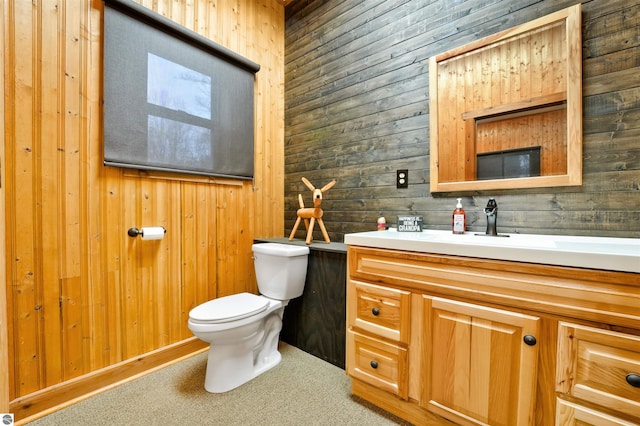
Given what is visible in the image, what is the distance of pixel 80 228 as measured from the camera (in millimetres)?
1537

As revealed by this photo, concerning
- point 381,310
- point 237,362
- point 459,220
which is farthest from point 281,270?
point 459,220

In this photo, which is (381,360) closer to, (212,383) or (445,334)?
(445,334)

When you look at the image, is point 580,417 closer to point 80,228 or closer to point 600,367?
point 600,367

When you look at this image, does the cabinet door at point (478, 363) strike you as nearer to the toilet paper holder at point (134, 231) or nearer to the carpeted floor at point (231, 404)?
the carpeted floor at point (231, 404)

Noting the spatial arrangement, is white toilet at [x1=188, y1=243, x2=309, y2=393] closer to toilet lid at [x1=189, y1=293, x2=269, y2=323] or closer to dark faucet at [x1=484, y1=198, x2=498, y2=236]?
toilet lid at [x1=189, y1=293, x2=269, y2=323]

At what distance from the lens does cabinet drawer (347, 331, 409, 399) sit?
1338 millimetres

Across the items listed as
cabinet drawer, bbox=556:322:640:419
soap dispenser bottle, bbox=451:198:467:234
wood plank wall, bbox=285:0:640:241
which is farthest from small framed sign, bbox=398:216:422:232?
cabinet drawer, bbox=556:322:640:419

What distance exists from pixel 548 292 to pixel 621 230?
2.10 ft

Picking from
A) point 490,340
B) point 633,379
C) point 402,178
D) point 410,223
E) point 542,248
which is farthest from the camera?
point 402,178

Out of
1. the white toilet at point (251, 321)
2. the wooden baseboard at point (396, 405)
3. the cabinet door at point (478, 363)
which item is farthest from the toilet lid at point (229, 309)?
the cabinet door at point (478, 363)

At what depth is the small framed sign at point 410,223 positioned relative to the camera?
1.76 m

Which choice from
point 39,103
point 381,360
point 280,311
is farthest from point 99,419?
point 39,103

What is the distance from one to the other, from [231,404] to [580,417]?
1458mm

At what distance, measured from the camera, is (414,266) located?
1289 mm
